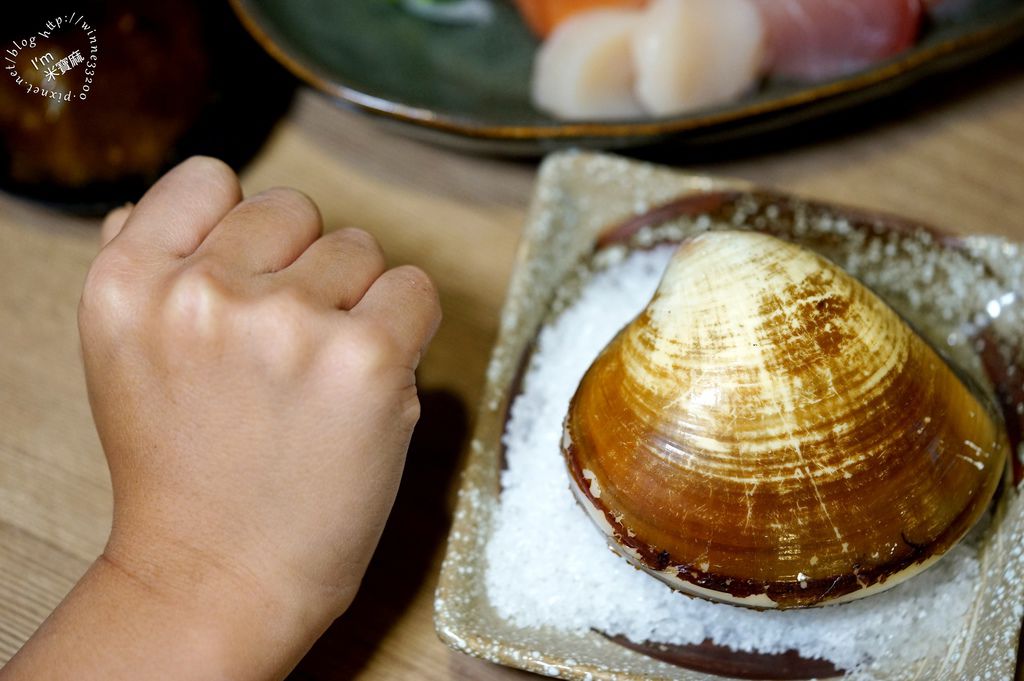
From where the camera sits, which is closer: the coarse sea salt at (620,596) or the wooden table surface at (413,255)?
the coarse sea salt at (620,596)

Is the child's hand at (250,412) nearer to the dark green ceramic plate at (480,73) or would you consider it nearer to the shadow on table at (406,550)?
the shadow on table at (406,550)

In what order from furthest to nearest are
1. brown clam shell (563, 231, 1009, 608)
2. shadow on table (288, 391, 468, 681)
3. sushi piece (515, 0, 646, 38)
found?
sushi piece (515, 0, 646, 38), shadow on table (288, 391, 468, 681), brown clam shell (563, 231, 1009, 608)

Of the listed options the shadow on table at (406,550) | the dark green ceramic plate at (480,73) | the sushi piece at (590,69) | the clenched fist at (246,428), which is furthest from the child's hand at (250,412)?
the sushi piece at (590,69)

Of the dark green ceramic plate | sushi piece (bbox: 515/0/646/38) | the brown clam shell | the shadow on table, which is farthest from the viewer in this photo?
sushi piece (bbox: 515/0/646/38)

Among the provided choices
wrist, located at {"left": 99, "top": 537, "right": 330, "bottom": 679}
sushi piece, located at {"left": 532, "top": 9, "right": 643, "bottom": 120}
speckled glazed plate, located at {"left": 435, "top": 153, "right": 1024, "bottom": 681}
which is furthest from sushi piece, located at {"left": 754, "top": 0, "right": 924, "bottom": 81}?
wrist, located at {"left": 99, "top": 537, "right": 330, "bottom": 679}

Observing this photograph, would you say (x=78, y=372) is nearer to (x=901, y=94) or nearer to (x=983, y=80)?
(x=901, y=94)

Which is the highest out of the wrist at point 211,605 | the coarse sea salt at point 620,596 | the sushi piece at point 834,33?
the sushi piece at point 834,33

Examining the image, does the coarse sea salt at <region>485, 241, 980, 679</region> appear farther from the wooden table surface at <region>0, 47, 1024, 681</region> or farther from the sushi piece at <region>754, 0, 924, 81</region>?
the sushi piece at <region>754, 0, 924, 81</region>
